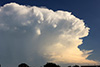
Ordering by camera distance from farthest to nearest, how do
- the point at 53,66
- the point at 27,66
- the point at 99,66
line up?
the point at 27,66 → the point at 99,66 → the point at 53,66

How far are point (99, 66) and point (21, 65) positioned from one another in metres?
86.9

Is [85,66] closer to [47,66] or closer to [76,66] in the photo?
[76,66]

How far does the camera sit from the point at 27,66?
162125 mm

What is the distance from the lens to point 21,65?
523 ft

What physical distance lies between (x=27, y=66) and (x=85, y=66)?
219 ft

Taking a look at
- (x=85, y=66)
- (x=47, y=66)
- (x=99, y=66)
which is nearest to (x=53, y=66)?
(x=47, y=66)

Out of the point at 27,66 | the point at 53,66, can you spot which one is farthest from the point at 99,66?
the point at 27,66

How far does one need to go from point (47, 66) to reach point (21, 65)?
115ft

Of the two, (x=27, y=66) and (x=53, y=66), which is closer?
(x=53, y=66)

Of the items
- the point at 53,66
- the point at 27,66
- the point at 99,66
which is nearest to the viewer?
the point at 53,66

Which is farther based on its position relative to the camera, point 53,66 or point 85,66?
point 85,66

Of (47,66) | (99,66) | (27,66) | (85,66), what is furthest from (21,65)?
(99,66)

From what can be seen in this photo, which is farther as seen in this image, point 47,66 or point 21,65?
point 21,65

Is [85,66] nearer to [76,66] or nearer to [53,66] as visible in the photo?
[76,66]
